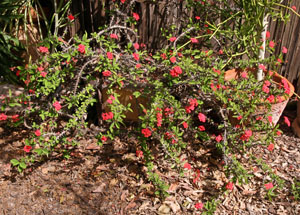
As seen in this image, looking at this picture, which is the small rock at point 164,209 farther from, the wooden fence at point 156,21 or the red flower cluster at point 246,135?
the wooden fence at point 156,21

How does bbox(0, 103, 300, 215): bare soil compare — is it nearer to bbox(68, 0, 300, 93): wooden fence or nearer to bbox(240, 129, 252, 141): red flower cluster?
bbox(240, 129, 252, 141): red flower cluster

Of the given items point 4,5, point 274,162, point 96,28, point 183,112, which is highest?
point 4,5

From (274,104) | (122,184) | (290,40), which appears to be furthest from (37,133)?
(290,40)

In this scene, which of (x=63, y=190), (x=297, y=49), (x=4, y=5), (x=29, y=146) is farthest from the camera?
(x=297, y=49)

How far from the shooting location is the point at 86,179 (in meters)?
2.50

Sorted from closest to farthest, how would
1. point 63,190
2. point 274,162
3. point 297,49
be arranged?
point 63,190
point 274,162
point 297,49

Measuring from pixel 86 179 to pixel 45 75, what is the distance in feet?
3.17

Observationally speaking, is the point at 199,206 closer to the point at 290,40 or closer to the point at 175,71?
the point at 175,71

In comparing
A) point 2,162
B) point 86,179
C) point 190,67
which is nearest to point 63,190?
point 86,179

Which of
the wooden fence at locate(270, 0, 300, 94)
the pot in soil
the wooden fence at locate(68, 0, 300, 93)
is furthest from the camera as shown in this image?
the wooden fence at locate(270, 0, 300, 94)

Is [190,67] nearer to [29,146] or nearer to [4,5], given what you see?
[29,146]

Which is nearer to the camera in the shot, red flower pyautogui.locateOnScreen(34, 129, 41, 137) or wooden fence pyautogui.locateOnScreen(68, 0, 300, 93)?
red flower pyautogui.locateOnScreen(34, 129, 41, 137)

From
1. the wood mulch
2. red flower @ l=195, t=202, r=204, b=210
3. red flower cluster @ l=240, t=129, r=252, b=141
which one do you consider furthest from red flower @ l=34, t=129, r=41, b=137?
red flower cluster @ l=240, t=129, r=252, b=141

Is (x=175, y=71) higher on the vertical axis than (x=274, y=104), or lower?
higher
